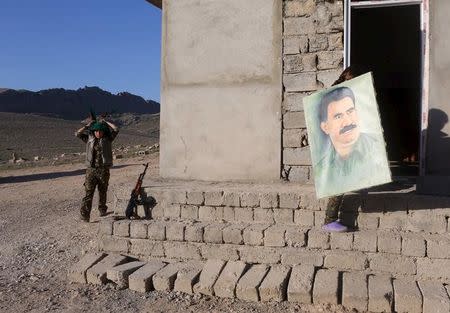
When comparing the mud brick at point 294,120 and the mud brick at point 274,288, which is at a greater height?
the mud brick at point 294,120

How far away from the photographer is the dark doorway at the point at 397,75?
1030cm

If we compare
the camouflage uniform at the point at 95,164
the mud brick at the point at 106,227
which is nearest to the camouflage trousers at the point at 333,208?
the mud brick at the point at 106,227

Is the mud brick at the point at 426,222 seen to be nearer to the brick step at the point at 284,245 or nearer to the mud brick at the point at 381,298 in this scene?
the brick step at the point at 284,245

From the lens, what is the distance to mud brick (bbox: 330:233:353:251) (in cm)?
456

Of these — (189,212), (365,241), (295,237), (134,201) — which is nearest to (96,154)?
(134,201)

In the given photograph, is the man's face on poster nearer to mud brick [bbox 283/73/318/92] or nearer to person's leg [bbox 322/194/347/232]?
person's leg [bbox 322/194/347/232]

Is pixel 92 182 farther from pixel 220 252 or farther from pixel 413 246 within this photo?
pixel 413 246

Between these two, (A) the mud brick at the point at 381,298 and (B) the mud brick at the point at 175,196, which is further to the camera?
(B) the mud brick at the point at 175,196

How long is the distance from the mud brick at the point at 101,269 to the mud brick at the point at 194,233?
82 centimetres

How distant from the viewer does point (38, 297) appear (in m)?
4.67

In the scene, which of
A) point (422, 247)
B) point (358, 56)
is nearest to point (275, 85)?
point (422, 247)

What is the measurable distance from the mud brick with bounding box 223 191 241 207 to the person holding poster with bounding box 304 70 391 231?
0.96m

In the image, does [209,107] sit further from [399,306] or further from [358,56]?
[358,56]

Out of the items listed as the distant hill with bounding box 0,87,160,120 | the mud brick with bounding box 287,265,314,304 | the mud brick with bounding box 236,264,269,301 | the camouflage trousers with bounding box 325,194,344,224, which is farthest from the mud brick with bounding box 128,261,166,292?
the distant hill with bounding box 0,87,160,120
